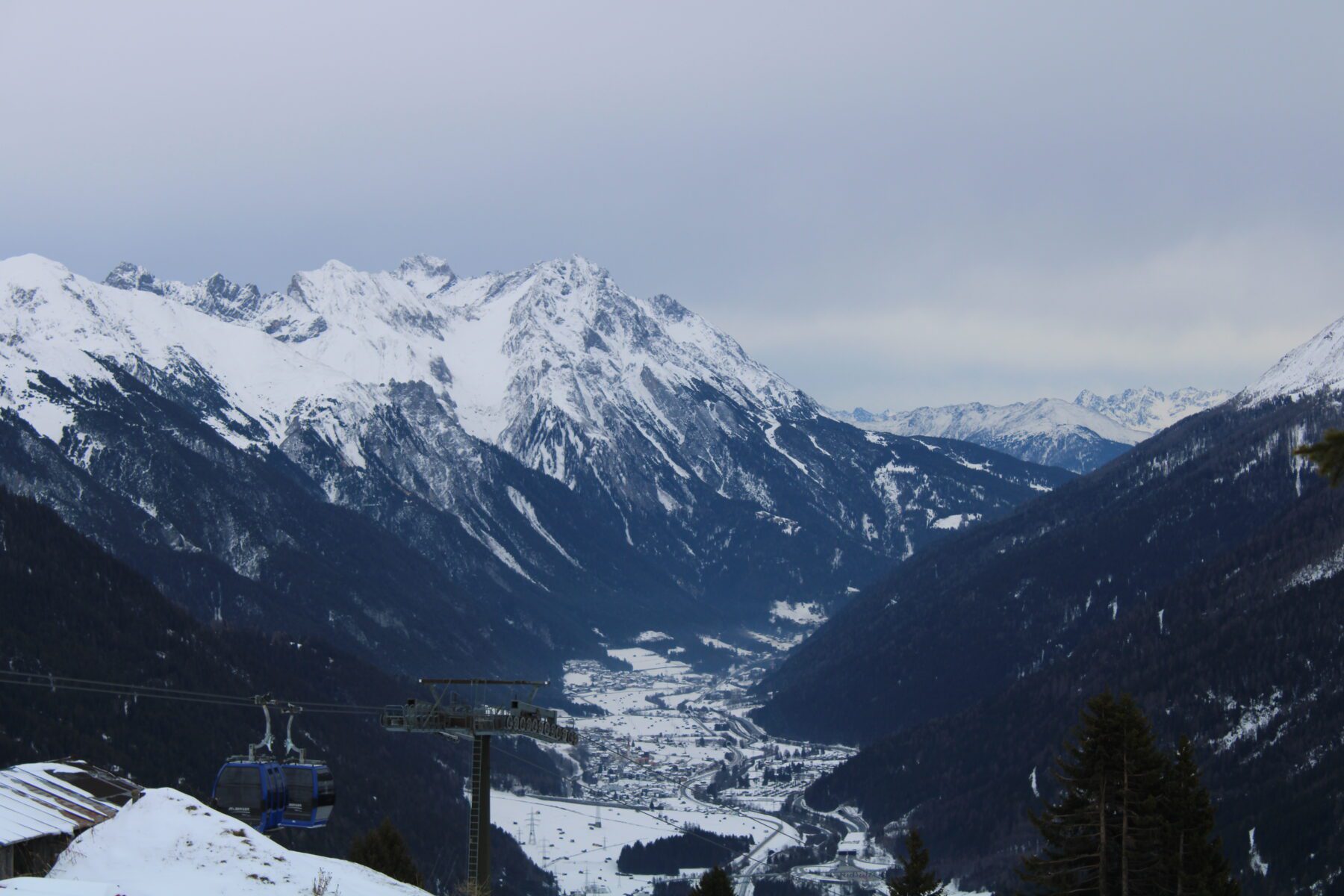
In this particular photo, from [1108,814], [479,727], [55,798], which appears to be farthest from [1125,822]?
[55,798]

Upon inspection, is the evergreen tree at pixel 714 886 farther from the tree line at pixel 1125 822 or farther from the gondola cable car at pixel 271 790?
the gondola cable car at pixel 271 790

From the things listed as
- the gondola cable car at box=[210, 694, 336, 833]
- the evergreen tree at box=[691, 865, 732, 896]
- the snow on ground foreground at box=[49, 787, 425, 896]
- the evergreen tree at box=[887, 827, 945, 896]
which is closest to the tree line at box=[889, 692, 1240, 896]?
the evergreen tree at box=[887, 827, 945, 896]

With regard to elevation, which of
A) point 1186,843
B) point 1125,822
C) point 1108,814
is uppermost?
point 1108,814

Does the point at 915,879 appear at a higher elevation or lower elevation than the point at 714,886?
higher

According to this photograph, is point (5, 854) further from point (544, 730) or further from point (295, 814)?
point (295, 814)

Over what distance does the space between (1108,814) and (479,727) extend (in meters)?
27.8

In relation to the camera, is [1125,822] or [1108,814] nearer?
[1125,822]

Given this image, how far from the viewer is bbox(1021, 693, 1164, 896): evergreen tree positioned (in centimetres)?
6109

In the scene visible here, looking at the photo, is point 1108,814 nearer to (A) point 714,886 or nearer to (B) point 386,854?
(A) point 714,886

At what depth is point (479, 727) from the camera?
67.9 m

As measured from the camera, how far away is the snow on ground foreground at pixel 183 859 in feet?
109

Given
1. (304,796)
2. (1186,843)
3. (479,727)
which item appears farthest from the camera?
(304,796)

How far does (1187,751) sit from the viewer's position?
6819 centimetres

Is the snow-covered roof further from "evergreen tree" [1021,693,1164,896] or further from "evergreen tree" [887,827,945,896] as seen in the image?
"evergreen tree" [1021,693,1164,896]
